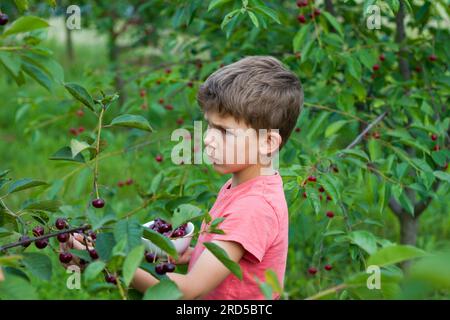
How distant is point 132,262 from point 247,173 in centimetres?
55

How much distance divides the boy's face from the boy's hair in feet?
0.06

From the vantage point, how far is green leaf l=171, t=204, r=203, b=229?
126 centimetres

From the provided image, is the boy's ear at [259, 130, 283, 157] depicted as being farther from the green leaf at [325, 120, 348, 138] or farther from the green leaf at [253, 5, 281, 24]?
the green leaf at [325, 120, 348, 138]

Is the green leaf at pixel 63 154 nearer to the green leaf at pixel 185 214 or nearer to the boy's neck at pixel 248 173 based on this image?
the green leaf at pixel 185 214

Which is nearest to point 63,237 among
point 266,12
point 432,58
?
point 266,12

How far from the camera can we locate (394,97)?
2.50 m

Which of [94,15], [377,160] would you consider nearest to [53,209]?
[377,160]

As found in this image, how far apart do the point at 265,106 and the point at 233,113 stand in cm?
7

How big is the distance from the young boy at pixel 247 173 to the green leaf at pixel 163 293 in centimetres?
23

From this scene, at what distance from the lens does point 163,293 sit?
42.9 inches

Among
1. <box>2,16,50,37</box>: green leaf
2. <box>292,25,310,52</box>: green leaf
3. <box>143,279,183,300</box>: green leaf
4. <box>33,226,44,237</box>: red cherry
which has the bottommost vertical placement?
<box>33,226,44,237</box>: red cherry

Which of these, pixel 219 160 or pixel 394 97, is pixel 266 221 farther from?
pixel 394 97

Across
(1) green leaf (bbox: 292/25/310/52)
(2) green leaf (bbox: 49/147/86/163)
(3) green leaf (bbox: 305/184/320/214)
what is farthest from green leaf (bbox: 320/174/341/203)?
(2) green leaf (bbox: 49/147/86/163)

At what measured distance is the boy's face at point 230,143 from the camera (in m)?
1.49
